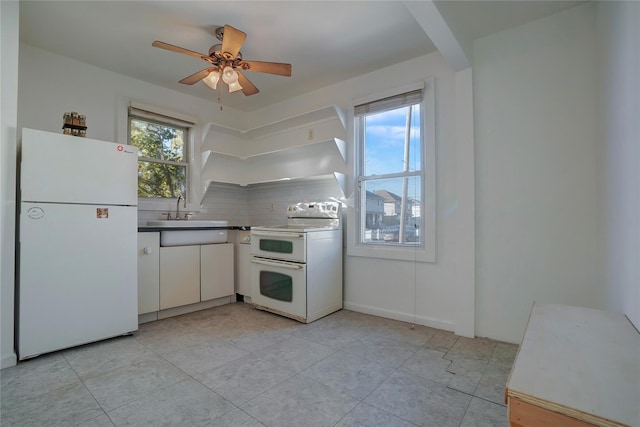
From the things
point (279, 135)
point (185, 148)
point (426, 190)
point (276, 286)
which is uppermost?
point (279, 135)

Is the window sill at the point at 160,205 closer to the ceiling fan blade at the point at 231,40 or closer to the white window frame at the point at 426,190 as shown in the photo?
the ceiling fan blade at the point at 231,40

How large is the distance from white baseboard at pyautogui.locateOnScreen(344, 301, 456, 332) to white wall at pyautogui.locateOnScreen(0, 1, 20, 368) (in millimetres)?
2837

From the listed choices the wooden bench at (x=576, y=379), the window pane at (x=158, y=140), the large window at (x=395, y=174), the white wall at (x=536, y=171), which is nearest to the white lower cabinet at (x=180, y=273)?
the window pane at (x=158, y=140)

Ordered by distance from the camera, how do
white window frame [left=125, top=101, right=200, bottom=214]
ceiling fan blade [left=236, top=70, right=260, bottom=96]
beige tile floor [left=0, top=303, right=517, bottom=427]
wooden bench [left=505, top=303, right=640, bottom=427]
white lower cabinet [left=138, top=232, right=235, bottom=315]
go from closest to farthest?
wooden bench [left=505, top=303, right=640, bottom=427] < beige tile floor [left=0, top=303, right=517, bottom=427] < ceiling fan blade [left=236, top=70, right=260, bottom=96] < white lower cabinet [left=138, top=232, right=235, bottom=315] < white window frame [left=125, top=101, right=200, bottom=214]

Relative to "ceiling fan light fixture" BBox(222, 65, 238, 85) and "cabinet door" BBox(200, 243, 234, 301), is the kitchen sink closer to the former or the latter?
"cabinet door" BBox(200, 243, 234, 301)

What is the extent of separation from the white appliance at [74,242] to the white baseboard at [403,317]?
85.8 inches

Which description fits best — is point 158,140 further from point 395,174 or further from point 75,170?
point 395,174

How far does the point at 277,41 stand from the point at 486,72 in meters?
1.87

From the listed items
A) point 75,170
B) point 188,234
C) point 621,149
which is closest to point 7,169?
point 75,170

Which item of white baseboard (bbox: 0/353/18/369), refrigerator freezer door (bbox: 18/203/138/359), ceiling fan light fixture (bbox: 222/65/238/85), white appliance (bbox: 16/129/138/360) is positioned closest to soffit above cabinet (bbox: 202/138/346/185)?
ceiling fan light fixture (bbox: 222/65/238/85)

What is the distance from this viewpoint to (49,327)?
2.21 m

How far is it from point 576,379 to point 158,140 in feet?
13.8

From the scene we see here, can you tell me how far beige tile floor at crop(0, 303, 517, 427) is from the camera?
154 centimetres

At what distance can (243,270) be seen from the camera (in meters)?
3.70
